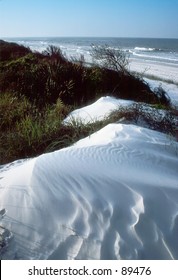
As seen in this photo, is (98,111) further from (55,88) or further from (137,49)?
(137,49)

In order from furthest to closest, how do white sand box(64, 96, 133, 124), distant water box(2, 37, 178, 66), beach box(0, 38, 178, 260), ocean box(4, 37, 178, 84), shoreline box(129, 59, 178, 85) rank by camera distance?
1. distant water box(2, 37, 178, 66)
2. ocean box(4, 37, 178, 84)
3. shoreline box(129, 59, 178, 85)
4. white sand box(64, 96, 133, 124)
5. beach box(0, 38, 178, 260)

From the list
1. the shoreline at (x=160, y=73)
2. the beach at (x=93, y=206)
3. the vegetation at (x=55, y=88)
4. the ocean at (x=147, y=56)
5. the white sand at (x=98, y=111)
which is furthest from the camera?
the ocean at (x=147, y=56)

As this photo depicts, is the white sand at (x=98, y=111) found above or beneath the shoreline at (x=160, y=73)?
above

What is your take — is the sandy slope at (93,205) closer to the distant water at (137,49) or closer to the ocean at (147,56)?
→ the ocean at (147,56)

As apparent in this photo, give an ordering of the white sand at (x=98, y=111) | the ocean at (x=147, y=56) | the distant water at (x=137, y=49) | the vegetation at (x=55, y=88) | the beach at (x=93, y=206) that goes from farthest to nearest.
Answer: the distant water at (x=137, y=49), the ocean at (x=147, y=56), the vegetation at (x=55, y=88), the white sand at (x=98, y=111), the beach at (x=93, y=206)

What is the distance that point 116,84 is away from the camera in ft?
30.9

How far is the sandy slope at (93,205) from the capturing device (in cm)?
261

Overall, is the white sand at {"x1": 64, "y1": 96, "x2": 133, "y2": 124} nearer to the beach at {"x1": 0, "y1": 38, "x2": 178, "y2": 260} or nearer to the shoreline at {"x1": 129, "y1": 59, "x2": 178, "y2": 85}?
the beach at {"x1": 0, "y1": 38, "x2": 178, "y2": 260}

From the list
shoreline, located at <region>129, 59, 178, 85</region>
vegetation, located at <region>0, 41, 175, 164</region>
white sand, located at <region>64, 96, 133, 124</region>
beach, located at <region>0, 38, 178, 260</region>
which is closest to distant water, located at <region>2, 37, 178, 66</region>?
shoreline, located at <region>129, 59, 178, 85</region>

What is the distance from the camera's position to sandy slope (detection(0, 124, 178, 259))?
261 cm

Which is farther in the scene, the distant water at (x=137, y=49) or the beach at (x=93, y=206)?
the distant water at (x=137, y=49)

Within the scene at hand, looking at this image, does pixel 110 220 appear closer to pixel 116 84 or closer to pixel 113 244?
pixel 113 244

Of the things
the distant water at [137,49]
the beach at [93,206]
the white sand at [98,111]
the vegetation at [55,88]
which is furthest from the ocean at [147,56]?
the beach at [93,206]
